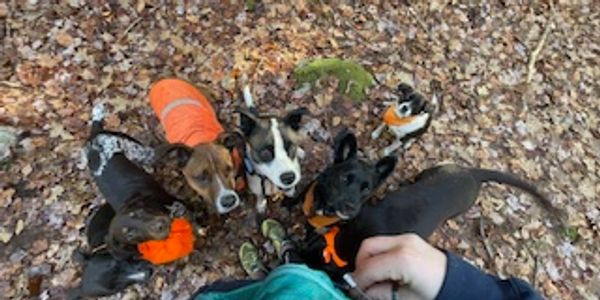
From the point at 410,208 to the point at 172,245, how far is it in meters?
1.98

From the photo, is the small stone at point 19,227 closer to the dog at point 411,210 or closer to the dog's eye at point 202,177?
the dog's eye at point 202,177

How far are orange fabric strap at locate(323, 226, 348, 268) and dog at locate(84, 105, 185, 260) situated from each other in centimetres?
128

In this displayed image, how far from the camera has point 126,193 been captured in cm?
422

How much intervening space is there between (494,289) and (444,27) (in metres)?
4.45

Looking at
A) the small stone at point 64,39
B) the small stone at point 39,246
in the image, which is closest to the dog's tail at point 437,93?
the small stone at point 64,39

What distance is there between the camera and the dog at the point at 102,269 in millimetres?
4062

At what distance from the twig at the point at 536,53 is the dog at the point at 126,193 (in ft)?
14.2

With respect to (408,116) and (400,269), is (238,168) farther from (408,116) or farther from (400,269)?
(400,269)

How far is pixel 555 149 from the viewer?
5824 mm

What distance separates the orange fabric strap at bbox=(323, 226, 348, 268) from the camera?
4.14 metres

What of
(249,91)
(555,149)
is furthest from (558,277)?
(249,91)

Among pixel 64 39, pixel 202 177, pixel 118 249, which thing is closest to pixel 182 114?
pixel 202 177

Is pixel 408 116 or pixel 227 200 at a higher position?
pixel 408 116

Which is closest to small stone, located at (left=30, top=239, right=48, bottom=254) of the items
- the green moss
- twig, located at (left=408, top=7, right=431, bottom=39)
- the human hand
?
the green moss
